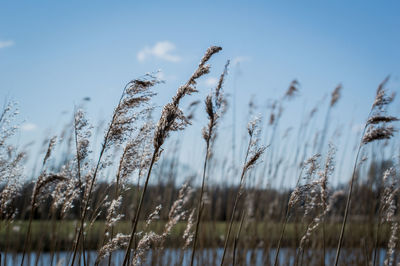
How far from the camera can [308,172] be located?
1.80m

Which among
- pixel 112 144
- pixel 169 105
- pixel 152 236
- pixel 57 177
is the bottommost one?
pixel 152 236

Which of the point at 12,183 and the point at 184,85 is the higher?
the point at 184,85

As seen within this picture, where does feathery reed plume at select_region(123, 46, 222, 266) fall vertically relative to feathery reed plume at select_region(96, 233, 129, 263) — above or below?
above

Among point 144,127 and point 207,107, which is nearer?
point 207,107

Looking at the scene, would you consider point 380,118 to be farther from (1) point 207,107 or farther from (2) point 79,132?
(2) point 79,132

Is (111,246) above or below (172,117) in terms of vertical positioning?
below

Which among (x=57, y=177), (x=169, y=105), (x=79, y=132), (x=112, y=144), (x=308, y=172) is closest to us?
(x=169, y=105)

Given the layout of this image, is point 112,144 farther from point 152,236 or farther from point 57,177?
point 152,236

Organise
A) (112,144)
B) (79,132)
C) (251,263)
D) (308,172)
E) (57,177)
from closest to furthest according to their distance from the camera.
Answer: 1. (57,177)
2. (112,144)
3. (79,132)
4. (308,172)
5. (251,263)

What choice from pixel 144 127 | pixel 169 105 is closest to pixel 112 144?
pixel 144 127

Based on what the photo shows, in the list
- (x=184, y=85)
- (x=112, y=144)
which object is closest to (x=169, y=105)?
(x=184, y=85)

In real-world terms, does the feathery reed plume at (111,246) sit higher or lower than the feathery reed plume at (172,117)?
lower

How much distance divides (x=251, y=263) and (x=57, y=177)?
2.35 meters

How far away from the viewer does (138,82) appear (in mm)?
1325
